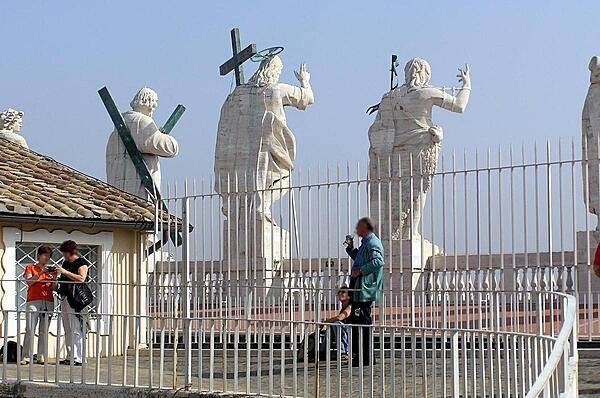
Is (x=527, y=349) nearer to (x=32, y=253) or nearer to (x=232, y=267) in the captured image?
(x=32, y=253)

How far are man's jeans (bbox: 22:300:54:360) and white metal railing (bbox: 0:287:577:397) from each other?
0.14m

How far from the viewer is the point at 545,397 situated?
7180 millimetres

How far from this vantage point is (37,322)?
1445 cm

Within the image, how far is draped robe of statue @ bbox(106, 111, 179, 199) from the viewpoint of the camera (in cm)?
2522

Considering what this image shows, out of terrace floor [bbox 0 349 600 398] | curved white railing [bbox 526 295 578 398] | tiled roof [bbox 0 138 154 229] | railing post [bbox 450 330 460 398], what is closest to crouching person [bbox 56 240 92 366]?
terrace floor [bbox 0 349 600 398]

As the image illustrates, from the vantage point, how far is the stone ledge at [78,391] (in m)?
12.9

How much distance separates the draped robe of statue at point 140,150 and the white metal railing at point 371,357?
21.0ft

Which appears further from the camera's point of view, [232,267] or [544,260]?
[232,267]

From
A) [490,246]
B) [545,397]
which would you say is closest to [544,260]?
[490,246]

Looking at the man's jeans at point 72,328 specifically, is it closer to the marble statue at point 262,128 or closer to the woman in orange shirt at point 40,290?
the woman in orange shirt at point 40,290

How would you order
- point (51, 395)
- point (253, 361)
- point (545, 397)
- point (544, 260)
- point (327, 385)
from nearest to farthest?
point (545, 397) → point (327, 385) → point (51, 395) → point (253, 361) → point (544, 260)

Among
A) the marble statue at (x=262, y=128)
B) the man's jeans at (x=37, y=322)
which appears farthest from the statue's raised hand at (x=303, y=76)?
the man's jeans at (x=37, y=322)

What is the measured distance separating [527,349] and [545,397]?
9.67 ft

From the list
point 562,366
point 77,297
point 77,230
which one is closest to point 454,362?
point 562,366
